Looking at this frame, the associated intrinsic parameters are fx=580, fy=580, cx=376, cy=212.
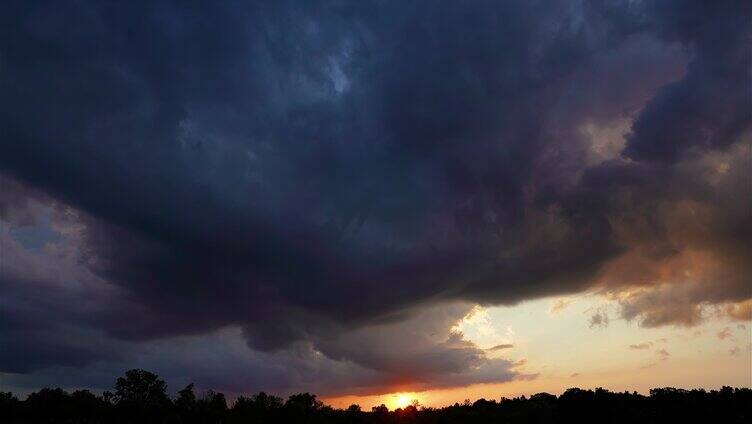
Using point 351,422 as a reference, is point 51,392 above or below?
above

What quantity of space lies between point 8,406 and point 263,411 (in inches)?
2938

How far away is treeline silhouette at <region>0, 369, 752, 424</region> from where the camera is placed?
148 metres

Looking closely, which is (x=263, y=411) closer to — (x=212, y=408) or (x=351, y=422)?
(x=212, y=408)

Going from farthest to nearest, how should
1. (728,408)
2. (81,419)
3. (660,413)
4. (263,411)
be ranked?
(263,411)
(81,419)
(660,413)
(728,408)

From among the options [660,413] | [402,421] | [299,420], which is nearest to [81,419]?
[299,420]

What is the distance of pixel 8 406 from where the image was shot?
6762 inches

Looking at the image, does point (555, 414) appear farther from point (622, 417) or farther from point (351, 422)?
point (351, 422)

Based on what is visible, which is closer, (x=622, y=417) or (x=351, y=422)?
(x=622, y=417)

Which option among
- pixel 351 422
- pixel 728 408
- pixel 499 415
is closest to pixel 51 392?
pixel 351 422

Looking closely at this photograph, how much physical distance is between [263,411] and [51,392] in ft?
224

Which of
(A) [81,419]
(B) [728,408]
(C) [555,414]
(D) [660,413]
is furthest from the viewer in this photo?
(A) [81,419]

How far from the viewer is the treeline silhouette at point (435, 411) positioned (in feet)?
485

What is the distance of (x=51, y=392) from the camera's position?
18700 cm

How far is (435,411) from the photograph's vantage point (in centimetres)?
18588
